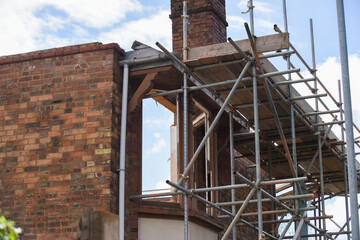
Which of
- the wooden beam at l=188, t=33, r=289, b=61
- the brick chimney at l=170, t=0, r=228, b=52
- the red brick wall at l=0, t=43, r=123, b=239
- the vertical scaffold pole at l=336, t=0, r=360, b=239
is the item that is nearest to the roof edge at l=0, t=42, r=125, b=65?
the red brick wall at l=0, t=43, r=123, b=239

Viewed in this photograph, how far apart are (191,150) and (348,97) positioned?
4.61 m

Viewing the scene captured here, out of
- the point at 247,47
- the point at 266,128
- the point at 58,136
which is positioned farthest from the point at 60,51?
the point at 266,128

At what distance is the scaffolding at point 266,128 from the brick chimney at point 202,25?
2485mm

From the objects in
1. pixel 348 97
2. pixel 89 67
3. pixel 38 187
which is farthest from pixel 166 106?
pixel 348 97

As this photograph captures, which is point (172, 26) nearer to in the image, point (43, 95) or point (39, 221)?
point (43, 95)

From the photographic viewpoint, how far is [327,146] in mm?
15656

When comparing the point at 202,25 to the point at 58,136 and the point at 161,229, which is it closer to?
the point at 58,136

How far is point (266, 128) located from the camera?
1505cm

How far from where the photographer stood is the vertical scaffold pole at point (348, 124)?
8.98 m

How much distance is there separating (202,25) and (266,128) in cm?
351

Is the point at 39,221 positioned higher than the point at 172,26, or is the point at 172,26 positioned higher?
the point at 172,26

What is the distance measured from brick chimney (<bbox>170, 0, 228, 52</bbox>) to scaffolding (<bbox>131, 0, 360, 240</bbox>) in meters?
2.48

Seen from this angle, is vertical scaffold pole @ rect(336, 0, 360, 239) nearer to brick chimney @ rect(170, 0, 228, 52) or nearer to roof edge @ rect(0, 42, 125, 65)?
roof edge @ rect(0, 42, 125, 65)

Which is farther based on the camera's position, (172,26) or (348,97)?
(172,26)
